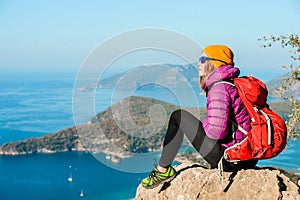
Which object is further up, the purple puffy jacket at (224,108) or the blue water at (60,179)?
the purple puffy jacket at (224,108)

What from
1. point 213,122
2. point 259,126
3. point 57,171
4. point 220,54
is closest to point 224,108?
point 213,122

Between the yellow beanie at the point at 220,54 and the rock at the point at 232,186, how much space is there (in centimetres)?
106

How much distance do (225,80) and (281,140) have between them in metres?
0.69

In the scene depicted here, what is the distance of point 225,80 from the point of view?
9.73 ft

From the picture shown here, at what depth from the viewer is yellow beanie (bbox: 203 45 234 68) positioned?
3127 mm

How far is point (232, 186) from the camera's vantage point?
3.25 meters

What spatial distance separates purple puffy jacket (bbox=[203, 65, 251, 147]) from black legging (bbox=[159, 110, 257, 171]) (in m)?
0.14

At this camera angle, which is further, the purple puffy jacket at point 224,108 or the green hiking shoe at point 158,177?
the green hiking shoe at point 158,177

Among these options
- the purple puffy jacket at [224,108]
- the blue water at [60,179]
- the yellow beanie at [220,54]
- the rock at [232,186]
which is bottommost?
the blue water at [60,179]

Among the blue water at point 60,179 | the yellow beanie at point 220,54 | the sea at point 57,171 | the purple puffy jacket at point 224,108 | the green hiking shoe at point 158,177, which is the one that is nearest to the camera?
the purple puffy jacket at point 224,108

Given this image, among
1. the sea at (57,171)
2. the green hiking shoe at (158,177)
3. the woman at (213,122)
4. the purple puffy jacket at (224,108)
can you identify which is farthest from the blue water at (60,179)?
the purple puffy jacket at (224,108)

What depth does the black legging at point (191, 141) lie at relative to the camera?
3.18 m

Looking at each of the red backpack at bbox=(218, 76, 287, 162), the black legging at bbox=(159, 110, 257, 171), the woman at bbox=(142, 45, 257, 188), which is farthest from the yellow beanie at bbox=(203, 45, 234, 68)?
the black legging at bbox=(159, 110, 257, 171)

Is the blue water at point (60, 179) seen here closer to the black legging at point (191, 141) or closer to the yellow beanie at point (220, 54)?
the black legging at point (191, 141)
